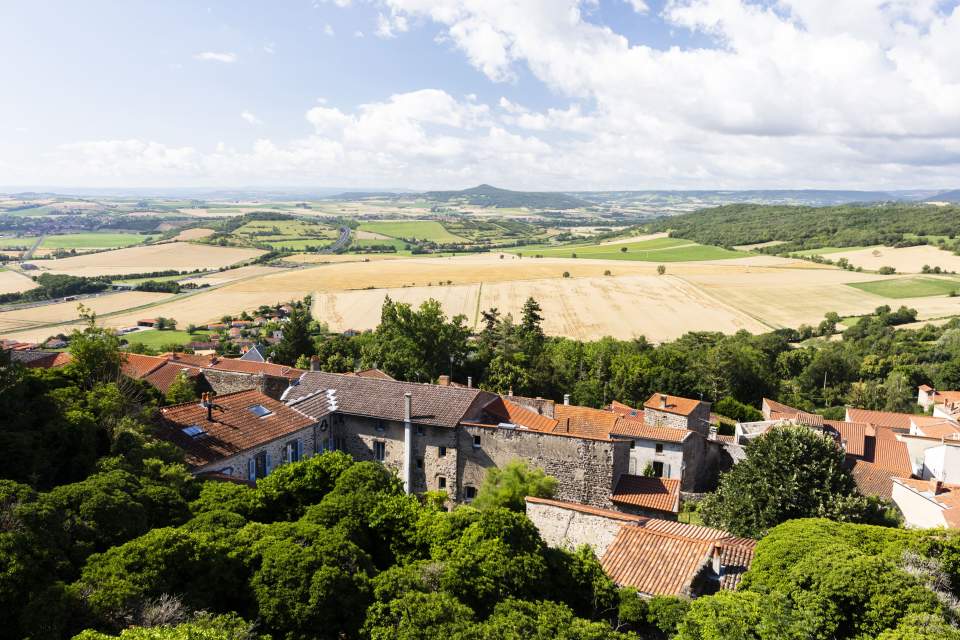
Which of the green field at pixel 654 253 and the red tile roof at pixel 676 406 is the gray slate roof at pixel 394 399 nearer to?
the red tile roof at pixel 676 406

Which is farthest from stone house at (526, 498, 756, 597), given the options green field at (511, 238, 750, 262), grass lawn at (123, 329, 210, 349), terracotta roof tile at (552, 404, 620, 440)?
green field at (511, 238, 750, 262)

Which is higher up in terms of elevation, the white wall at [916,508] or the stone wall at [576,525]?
the stone wall at [576,525]

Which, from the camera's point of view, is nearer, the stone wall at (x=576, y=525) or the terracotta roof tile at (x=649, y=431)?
the stone wall at (x=576, y=525)

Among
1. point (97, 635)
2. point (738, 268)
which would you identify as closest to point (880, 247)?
point (738, 268)

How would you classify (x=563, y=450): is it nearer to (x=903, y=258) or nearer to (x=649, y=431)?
(x=649, y=431)

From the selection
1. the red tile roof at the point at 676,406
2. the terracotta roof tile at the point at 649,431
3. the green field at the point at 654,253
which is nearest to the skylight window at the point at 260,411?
the terracotta roof tile at the point at 649,431

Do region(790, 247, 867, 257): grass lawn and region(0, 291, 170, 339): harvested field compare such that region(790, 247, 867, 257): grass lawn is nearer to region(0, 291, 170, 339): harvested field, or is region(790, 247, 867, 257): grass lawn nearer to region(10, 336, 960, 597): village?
region(10, 336, 960, 597): village

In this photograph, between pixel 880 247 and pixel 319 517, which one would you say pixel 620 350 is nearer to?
pixel 319 517
